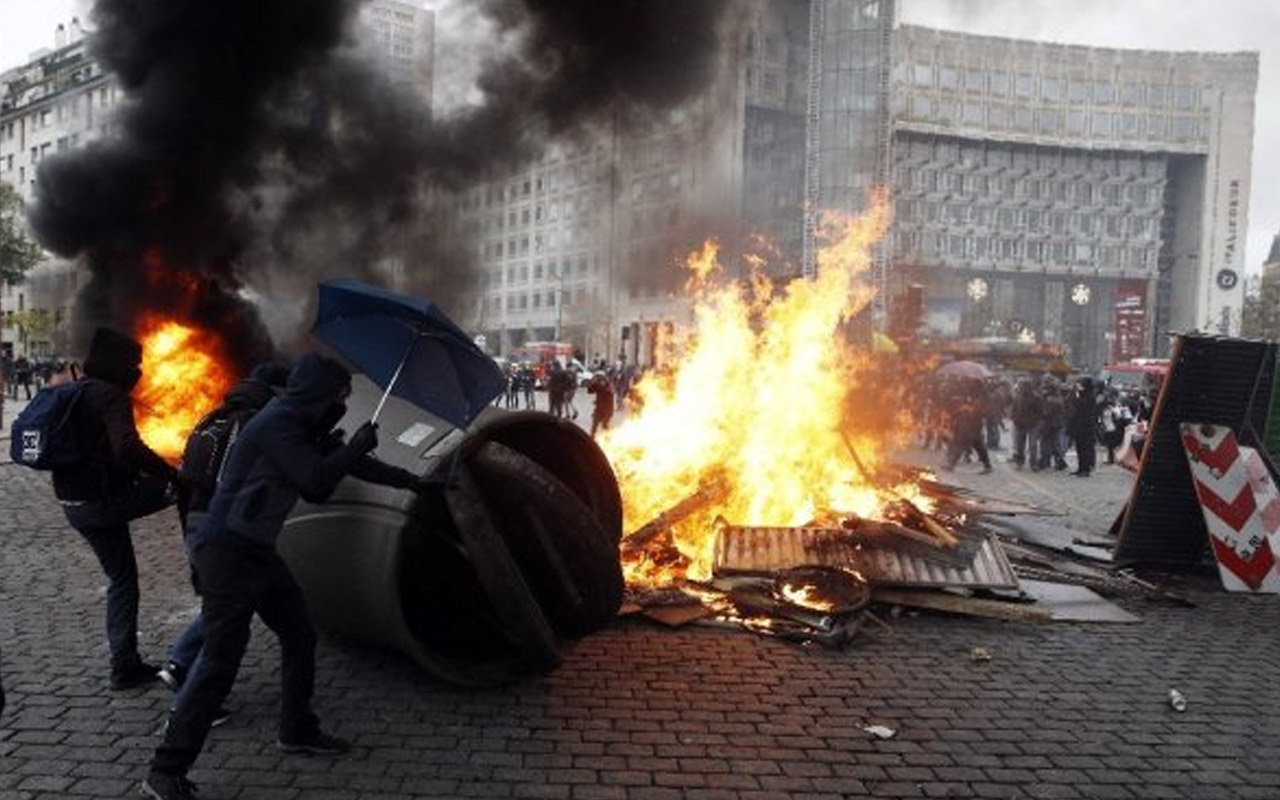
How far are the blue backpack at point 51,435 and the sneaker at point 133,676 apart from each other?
1115 mm

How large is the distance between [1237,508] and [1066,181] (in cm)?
7498

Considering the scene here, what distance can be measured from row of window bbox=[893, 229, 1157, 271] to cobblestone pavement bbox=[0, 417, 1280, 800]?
6604 centimetres

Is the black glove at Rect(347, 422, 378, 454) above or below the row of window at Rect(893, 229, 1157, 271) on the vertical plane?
below

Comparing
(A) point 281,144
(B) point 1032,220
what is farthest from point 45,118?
(B) point 1032,220

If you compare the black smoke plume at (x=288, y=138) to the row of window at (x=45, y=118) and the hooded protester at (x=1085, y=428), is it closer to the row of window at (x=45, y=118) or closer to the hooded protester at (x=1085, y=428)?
the hooded protester at (x=1085, y=428)

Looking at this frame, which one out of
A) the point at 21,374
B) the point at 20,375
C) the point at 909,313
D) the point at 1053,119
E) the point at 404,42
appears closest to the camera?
the point at 404,42

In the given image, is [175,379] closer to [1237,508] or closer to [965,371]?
[1237,508]

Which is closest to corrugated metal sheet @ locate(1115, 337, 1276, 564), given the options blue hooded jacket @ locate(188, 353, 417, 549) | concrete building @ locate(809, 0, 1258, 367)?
blue hooded jacket @ locate(188, 353, 417, 549)

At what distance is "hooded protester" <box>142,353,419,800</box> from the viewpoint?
3.51m

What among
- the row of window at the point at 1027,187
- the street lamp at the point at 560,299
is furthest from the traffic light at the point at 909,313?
the row of window at the point at 1027,187

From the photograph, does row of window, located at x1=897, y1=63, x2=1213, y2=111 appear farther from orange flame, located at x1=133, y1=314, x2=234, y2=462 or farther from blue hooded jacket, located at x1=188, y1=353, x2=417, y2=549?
blue hooded jacket, located at x1=188, y1=353, x2=417, y2=549

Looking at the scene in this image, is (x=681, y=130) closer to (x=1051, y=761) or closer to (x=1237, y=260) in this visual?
(x=1051, y=761)

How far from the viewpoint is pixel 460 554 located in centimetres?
503

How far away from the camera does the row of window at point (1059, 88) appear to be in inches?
2756
